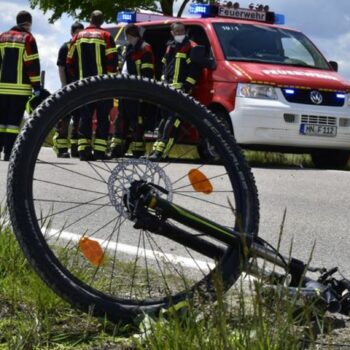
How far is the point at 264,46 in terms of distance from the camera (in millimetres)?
15133

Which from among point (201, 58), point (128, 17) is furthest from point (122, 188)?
point (128, 17)

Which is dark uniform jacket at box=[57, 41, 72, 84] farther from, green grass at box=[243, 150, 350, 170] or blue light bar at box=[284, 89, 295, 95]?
blue light bar at box=[284, 89, 295, 95]

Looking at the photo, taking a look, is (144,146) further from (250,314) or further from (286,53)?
(286,53)

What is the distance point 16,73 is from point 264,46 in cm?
317

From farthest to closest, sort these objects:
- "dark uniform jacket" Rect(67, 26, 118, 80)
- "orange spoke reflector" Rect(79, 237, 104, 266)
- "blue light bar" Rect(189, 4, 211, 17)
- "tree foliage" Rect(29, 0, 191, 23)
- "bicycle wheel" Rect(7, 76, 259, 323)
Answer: "tree foliage" Rect(29, 0, 191, 23) < "blue light bar" Rect(189, 4, 211, 17) < "dark uniform jacket" Rect(67, 26, 118, 80) < "orange spoke reflector" Rect(79, 237, 104, 266) < "bicycle wheel" Rect(7, 76, 259, 323)

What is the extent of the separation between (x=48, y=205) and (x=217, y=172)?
1.52m

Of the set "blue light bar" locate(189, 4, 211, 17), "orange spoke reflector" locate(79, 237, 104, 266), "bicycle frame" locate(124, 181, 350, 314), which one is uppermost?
"blue light bar" locate(189, 4, 211, 17)

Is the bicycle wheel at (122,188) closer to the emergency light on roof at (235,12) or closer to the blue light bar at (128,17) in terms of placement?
the emergency light on roof at (235,12)

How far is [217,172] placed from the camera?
4.07 metres

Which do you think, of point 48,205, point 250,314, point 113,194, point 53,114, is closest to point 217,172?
point 113,194

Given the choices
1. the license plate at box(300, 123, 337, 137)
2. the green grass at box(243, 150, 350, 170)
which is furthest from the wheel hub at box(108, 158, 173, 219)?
the green grass at box(243, 150, 350, 170)

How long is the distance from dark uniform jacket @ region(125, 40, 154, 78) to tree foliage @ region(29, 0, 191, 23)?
61.0ft

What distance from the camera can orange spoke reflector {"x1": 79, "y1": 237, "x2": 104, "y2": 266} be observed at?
3.90m

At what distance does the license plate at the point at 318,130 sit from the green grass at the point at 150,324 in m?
10.0
